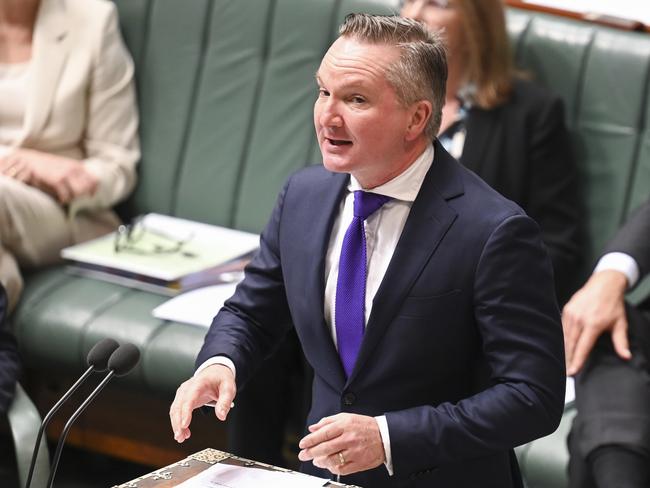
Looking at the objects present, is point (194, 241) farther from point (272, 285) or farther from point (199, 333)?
point (272, 285)

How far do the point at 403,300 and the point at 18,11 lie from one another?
7.02ft

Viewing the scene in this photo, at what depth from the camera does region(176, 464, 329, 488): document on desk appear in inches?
65.7

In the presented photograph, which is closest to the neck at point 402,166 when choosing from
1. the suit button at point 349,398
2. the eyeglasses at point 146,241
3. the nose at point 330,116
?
the nose at point 330,116

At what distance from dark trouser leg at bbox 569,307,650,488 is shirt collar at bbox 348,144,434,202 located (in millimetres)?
868

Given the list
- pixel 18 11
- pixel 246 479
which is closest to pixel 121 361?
pixel 246 479

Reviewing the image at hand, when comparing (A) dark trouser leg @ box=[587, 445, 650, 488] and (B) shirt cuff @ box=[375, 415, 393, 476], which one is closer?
(B) shirt cuff @ box=[375, 415, 393, 476]

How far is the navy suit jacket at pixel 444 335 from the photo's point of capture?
1.76 metres

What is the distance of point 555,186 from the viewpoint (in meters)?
3.18

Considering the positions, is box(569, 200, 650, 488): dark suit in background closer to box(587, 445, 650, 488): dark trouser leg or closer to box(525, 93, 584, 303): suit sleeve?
box(587, 445, 650, 488): dark trouser leg

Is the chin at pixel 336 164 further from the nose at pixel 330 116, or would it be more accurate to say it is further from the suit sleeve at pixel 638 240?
the suit sleeve at pixel 638 240

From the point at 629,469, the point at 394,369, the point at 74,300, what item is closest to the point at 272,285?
the point at 394,369

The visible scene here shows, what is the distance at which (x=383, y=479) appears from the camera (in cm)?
191

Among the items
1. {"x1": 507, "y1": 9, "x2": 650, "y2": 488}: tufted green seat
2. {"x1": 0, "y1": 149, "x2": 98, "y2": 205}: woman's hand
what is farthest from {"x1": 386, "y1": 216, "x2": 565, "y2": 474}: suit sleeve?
{"x1": 0, "y1": 149, "x2": 98, "y2": 205}: woman's hand

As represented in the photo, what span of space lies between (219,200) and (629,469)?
1677 mm
